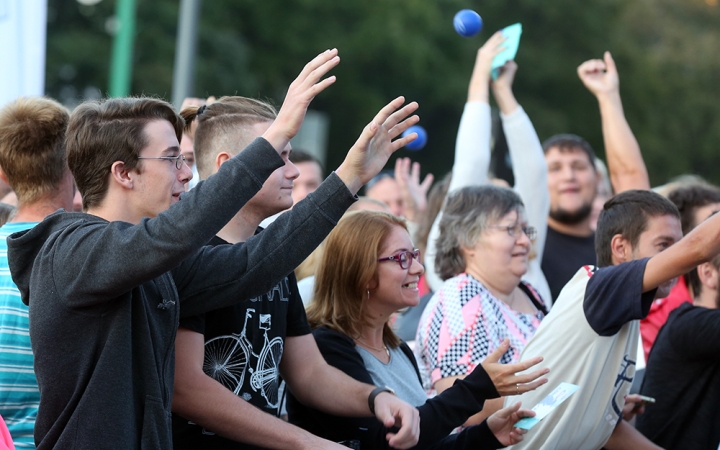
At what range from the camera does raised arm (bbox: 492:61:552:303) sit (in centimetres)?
494

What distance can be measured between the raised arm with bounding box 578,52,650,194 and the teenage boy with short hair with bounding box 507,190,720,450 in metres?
1.37

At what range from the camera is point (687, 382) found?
401cm

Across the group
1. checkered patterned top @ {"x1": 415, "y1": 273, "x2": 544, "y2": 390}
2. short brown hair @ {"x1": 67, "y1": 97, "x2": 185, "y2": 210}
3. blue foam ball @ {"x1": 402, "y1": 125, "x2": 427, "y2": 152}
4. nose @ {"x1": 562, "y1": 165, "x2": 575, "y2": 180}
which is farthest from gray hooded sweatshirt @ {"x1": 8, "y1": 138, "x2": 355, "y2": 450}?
nose @ {"x1": 562, "y1": 165, "x2": 575, "y2": 180}

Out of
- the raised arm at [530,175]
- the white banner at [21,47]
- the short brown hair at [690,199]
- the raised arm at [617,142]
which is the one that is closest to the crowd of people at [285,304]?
the raised arm at [530,175]

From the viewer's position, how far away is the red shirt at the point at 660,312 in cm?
490

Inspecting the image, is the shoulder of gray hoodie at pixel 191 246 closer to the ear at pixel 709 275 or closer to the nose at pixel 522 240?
the nose at pixel 522 240

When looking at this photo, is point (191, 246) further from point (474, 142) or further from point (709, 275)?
point (474, 142)

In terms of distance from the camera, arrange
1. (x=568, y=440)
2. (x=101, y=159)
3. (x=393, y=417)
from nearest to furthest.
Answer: (x=101, y=159)
(x=393, y=417)
(x=568, y=440)

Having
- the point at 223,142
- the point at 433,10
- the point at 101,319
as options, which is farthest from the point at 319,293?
the point at 433,10

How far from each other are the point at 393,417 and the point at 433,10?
19737mm

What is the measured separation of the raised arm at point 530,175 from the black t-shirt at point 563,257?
22.2 inches

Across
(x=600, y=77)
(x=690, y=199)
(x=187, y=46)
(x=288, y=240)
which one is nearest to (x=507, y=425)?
(x=288, y=240)

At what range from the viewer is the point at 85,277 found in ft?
7.61

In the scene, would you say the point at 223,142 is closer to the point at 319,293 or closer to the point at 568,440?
the point at 319,293
